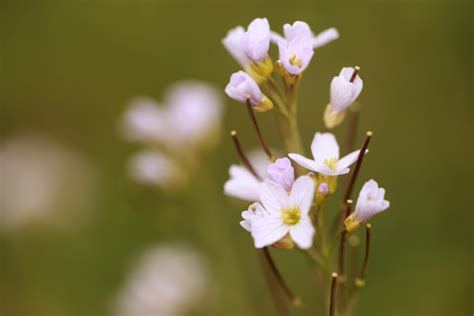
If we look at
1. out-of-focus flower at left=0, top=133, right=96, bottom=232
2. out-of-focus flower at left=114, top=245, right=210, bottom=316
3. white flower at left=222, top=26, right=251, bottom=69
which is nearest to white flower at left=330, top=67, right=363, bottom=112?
white flower at left=222, top=26, right=251, bottom=69

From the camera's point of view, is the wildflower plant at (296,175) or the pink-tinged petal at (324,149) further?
the pink-tinged petal at (324,149)

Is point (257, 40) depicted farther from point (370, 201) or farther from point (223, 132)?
point (223, 132)

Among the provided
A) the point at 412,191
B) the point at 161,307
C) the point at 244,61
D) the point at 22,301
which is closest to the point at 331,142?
the point at 244,61

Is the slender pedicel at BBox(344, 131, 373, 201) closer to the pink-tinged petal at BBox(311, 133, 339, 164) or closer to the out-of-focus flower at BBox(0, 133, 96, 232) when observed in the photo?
the pink-tinged petal at BBox(311, 133, 339, 164)

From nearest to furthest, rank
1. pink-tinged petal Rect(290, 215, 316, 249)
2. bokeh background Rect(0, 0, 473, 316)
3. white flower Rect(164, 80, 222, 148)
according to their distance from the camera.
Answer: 1. pink-tinged petal Rect(290, 215, 316, 249)
2. white flower Rect(164, 80, 222, 148)
3. bokeh background Rect(0, 0, 473, 316)

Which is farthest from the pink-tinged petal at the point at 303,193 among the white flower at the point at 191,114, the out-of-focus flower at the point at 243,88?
the white flower at the point at 191,114

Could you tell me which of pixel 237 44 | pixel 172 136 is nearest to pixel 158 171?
pixel 172 136

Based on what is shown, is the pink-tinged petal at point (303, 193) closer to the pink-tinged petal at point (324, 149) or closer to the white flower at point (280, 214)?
the white flower at point (280, 214)

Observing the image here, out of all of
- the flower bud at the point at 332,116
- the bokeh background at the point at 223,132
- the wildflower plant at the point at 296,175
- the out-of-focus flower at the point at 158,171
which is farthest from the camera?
the bokeh background at the point at 223,132
